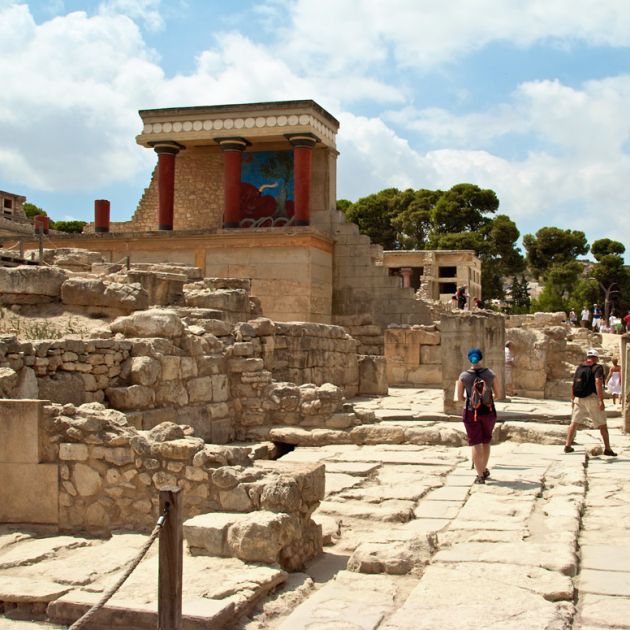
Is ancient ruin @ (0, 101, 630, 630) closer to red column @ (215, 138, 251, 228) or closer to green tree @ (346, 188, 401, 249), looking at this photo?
red column @ (215, 138, 251, 228)

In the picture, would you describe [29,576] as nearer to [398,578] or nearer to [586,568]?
[398,578]

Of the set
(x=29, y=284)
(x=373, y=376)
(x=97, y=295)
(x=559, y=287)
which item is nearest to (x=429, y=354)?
(x=373, y=376)

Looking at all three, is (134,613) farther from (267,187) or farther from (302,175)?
(267,187)

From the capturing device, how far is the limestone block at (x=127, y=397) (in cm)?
781

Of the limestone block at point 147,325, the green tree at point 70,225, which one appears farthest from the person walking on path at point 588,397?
the green tree at point 70,225

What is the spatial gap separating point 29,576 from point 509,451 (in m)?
5.94

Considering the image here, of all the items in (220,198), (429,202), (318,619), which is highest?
(429,202)

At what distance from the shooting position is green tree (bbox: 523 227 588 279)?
56.9m

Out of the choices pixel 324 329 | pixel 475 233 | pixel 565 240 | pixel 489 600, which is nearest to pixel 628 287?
pixel 565 240

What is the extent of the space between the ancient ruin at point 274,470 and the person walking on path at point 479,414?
323 mm

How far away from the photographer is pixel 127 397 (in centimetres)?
783

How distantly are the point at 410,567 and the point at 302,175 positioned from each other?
17625 millimetres

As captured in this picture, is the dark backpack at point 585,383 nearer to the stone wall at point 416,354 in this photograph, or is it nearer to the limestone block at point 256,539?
the limestone block at point 256,539

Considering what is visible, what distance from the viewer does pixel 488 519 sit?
6000 mm
